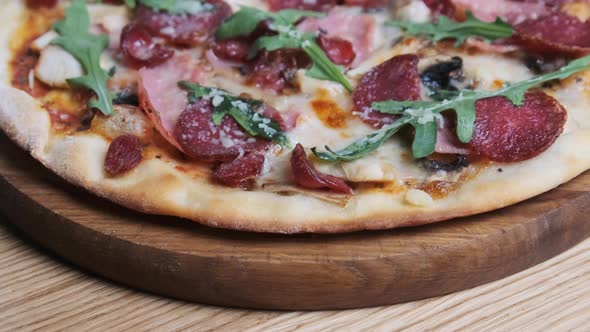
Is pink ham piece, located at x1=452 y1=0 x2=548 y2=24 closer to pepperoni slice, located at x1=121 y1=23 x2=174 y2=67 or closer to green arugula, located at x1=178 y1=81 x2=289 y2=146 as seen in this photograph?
green arugula, located at x1=178 y1=81 x2=289 y2=146

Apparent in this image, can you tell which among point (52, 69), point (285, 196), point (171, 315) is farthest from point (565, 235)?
point (52, 69)

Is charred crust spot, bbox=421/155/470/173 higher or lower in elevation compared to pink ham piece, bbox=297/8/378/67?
lower

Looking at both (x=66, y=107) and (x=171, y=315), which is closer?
(x=171, y=315)

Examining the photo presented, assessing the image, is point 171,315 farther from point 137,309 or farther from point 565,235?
point 565,235

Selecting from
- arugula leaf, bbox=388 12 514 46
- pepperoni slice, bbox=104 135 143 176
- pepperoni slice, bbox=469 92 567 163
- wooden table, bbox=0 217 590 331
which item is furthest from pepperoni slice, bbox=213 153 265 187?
arugula leaf, bbox=388 12 514 46

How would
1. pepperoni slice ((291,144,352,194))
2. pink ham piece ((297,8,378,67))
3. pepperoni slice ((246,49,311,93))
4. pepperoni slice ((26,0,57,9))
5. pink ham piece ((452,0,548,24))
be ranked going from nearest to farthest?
1. pepperoni slice ((291,144,352,194))
2. pepperoni slice ((246,49,311,93))
3. pink ham piece ((297,8,378,67))
4. pink ham piece ((452,0,548,24))
5. pepperoni slice ((26,0,57,9))

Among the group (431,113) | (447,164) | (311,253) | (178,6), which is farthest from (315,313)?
(178,6)

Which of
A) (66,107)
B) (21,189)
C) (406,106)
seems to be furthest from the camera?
(66,107)
